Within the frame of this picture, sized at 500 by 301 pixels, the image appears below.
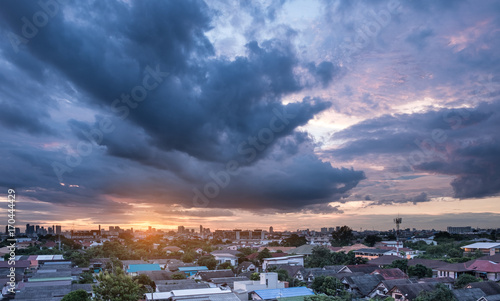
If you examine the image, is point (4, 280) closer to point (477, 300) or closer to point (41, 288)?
point (41, 288)

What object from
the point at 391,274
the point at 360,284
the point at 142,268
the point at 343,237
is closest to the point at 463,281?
the point at 391,274

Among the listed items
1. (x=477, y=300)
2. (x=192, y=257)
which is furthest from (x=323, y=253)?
(x=477, y=300)

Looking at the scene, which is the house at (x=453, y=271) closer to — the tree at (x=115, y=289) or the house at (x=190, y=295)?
the house at (x=190, y=295)

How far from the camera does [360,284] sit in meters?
28.0

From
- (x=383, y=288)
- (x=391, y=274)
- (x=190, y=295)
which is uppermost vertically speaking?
(x=190, y=295)

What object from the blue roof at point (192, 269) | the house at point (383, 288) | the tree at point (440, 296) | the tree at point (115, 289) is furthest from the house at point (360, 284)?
the blue roof at point (192, 269)

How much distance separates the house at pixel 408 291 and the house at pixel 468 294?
1.68m

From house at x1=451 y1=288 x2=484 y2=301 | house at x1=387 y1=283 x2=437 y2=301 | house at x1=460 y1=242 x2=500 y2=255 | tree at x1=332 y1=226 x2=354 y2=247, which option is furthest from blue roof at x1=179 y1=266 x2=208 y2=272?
tree at x1=332 y1=226 x2=354 y2=247

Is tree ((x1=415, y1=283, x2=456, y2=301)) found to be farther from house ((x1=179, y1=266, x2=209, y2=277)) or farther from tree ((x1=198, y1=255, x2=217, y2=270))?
tree ((x1=198, y1=255, x2=217, y2=270))

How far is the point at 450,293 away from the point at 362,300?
19.7ft

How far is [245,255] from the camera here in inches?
2052

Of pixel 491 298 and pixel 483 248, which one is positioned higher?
pixel 491 298

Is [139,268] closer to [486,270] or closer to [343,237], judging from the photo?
[486,270]

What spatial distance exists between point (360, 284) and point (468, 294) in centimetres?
753
